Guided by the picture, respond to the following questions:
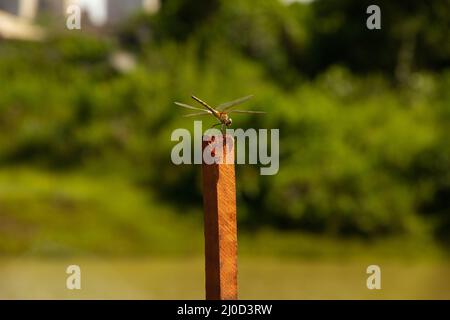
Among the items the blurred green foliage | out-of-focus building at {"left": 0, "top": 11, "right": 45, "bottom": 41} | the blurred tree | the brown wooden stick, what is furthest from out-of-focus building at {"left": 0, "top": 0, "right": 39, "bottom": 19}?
the brown wooden stick

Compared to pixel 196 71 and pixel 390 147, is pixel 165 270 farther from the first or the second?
pixel 196 71

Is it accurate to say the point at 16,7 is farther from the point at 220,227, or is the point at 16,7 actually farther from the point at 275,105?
the point at 220,227

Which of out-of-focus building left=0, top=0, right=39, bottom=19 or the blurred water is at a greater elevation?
out-of-focus building left=0, top=0, right=39, bottom=19

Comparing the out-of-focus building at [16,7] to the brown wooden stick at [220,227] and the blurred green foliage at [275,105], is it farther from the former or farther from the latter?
the brown wooden stick at [220,227]

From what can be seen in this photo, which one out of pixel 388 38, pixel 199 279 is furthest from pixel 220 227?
pixel 388 38

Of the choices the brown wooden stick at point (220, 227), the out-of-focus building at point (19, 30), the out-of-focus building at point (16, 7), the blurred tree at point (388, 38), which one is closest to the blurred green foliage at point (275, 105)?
the blurred tree at point (388, 38)

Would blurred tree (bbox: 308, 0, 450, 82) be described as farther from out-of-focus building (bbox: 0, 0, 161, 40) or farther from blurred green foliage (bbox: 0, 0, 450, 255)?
out-of-focus building (bbox: 0, 0, 161, 40)
